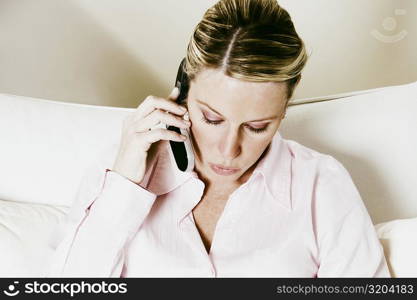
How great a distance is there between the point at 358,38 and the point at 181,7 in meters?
0.56

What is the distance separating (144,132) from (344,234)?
430 millimetres

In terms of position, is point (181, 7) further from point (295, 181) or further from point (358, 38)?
point (295, 181)

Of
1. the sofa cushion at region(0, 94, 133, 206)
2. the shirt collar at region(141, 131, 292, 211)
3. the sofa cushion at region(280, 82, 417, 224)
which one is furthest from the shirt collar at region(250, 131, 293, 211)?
the sofa cushion at region(0, 94, 133, 206)

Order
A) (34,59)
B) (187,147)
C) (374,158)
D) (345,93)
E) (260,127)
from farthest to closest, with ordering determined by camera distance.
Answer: (34,59) < (345,93) < (374,158) < (187,147) < (260,127)

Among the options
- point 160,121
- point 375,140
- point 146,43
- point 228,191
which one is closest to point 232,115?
point 160,121

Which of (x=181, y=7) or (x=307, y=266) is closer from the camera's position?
(x=307, y=266)

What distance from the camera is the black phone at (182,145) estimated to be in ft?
3.70

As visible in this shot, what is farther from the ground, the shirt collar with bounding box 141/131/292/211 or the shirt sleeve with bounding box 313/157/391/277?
the shirt collar with bounding box 141/131/292/211

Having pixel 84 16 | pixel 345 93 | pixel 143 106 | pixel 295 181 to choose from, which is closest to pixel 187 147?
pixel 143 106

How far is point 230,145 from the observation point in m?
1.07

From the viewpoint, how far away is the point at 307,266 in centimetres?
116

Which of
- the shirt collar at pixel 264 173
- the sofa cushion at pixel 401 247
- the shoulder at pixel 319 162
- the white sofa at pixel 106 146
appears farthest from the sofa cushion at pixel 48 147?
the sofa cushion at pixel 401 247

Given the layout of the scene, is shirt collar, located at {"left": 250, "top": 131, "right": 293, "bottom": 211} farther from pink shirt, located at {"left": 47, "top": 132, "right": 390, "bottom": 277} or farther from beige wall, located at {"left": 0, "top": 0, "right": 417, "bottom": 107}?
beige wall, located at {"left": 0, "top": 0, "right": 417, "bottom": 107}

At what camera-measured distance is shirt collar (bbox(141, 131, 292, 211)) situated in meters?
1.21
